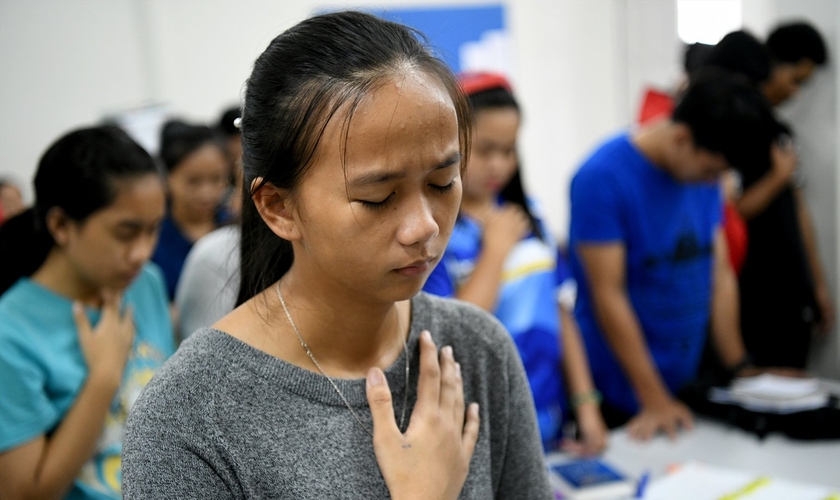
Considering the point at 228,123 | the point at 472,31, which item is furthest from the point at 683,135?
the point at 472,31

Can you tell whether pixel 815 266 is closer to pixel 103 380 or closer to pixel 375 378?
pixel 375 378

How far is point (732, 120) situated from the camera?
1.77 metres

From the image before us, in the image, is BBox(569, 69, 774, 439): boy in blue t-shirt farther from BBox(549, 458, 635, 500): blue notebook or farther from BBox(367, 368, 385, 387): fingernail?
BBox(367, 368, 385, 387): fingernail

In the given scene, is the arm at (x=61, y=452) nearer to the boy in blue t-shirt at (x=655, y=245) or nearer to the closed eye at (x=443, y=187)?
the closed eye at (x=443, y=187)

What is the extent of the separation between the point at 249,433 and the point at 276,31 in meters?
1.40

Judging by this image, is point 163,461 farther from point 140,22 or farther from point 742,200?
point 140,22

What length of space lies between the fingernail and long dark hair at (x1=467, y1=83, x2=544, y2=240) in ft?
2.96

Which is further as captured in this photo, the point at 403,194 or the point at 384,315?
the point at 384,315

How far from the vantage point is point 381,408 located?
84 cm

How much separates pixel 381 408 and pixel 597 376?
144cm

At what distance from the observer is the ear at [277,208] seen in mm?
809

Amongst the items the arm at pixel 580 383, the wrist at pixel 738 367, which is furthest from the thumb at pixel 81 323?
the wrist at pixel 738 367

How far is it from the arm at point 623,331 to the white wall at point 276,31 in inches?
34.1

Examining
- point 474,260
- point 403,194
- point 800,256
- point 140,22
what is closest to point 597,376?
point 474,260
